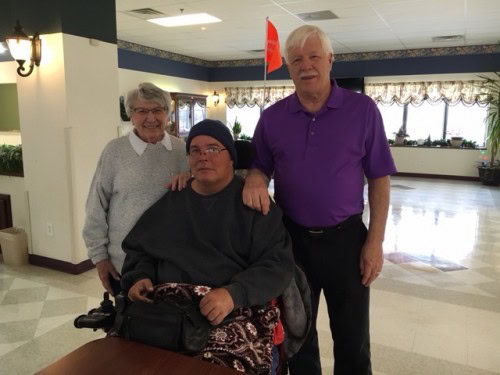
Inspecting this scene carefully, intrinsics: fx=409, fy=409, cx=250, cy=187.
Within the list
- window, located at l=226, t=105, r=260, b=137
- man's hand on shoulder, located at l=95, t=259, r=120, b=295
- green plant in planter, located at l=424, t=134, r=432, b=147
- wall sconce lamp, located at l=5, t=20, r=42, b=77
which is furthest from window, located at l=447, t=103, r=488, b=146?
man's hand on shoulder, located at l=95, t=259, r=120, b=295

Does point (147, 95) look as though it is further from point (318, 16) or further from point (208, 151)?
point (318, 16)

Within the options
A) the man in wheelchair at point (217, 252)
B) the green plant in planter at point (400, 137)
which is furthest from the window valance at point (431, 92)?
the man in wheelchair at point (217, 252)

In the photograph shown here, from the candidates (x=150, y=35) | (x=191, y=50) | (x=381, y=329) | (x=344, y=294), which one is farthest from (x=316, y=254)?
(x=191, y=50)

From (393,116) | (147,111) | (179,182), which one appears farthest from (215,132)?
(393,116)

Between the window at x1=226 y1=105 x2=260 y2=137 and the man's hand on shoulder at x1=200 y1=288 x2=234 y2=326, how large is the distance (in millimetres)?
10628

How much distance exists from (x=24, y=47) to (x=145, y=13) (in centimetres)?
306

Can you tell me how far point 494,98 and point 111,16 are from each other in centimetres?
814

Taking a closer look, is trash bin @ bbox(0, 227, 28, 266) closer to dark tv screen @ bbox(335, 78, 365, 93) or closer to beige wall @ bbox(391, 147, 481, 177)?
dark tv screen @ bbox(335, 78, 365, 93)

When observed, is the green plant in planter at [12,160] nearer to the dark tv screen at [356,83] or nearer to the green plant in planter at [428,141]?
the dark tv screen at [356,83]

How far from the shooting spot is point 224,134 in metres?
1.45

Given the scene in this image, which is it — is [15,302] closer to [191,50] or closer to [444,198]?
[444,198]

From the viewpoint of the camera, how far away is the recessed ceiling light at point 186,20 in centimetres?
616

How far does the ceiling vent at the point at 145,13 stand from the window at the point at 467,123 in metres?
7.13

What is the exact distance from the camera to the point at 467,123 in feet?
31.8
